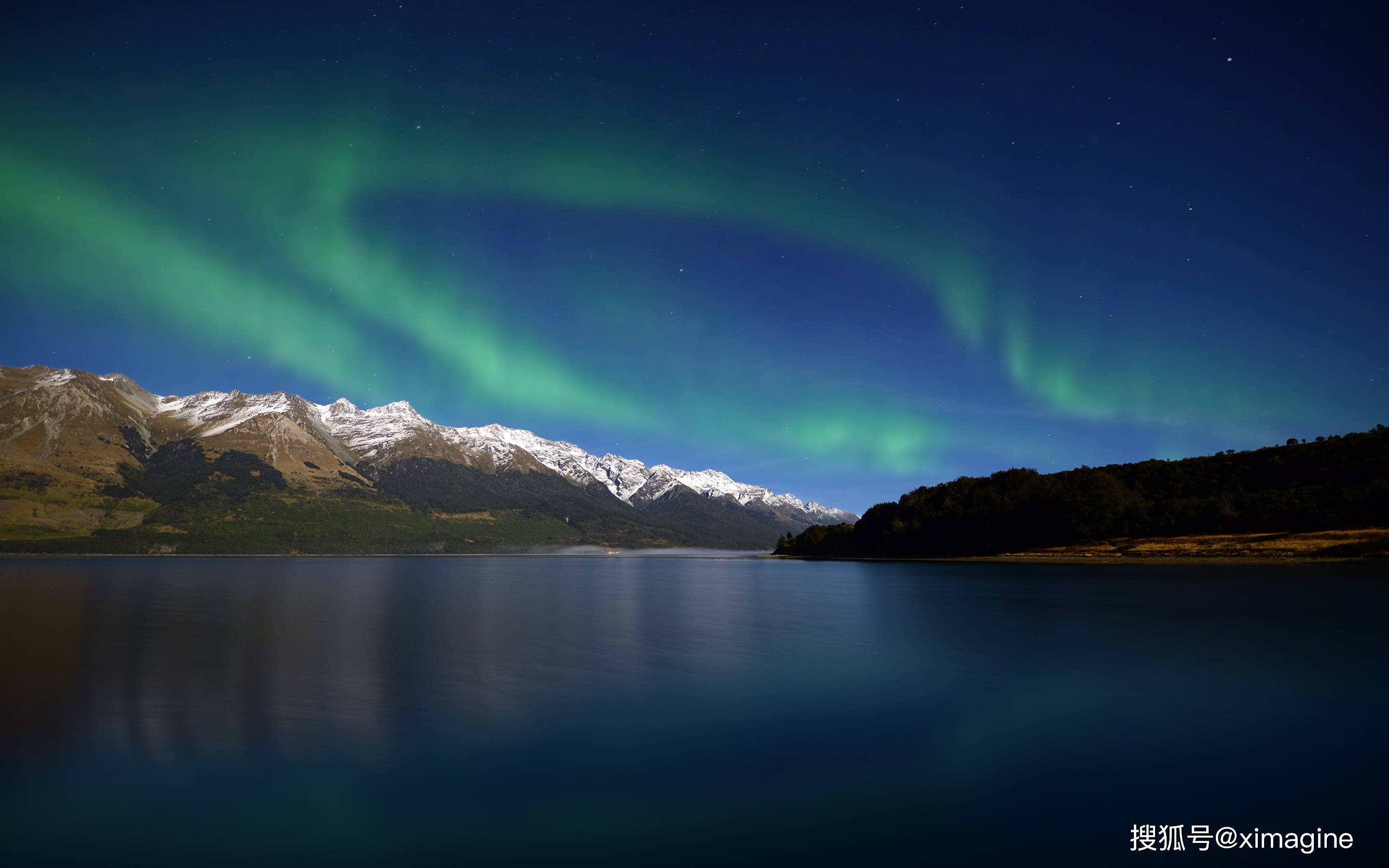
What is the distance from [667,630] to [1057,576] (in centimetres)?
7753

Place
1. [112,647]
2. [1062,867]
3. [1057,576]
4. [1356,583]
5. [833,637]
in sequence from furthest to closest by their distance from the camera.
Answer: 1. [1057,576]
2. [1356,583]
3. [833,637]
4. [112,647]
5. [1062,867]

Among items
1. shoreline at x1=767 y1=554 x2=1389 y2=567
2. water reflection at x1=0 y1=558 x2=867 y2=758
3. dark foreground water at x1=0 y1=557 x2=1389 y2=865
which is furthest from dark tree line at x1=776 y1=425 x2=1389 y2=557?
water reflection at x1=0 y1=558 x2=867 y2=758

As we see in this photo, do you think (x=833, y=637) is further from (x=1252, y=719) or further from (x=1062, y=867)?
(x=1062, y=867)

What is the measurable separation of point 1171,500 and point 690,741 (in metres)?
158

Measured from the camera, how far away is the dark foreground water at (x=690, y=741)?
13.3 metres

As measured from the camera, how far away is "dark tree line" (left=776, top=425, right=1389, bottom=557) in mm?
116312

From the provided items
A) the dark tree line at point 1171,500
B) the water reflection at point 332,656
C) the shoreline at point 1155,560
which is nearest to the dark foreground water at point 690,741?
the water reflection at point 332,656

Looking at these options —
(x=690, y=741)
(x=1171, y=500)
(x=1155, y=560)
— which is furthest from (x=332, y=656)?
(x=1171, y=500)

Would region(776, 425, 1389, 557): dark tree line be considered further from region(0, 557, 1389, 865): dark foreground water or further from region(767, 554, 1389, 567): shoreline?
region(0, 557, 1389, 865): dark foreground water

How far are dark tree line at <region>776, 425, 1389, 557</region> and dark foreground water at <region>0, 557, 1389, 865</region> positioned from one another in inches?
3641

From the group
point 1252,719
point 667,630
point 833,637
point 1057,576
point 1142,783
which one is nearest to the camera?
point 1142,783

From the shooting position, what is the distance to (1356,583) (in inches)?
2687

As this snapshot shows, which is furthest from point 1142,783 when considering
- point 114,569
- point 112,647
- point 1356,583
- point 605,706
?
point 114,569

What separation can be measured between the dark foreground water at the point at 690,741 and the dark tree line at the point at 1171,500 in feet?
303
